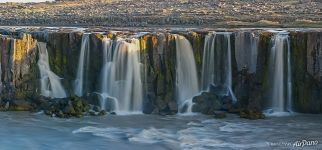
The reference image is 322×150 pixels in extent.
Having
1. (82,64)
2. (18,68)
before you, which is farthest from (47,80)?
(82,64)

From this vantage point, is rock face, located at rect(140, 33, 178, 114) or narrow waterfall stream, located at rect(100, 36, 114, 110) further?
narrow waterfall stream, located at rect(100, 36, 114, 110)

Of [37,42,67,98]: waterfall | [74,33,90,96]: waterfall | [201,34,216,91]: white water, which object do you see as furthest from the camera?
[74,33,90,96]: waterfall

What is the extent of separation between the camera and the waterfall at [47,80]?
2998 centimetres

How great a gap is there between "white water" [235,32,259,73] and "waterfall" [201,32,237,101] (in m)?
0.44

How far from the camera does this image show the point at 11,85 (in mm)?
29406

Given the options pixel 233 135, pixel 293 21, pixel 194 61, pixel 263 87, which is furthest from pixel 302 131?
pixel 293 21

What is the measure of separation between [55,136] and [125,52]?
7.43 metres

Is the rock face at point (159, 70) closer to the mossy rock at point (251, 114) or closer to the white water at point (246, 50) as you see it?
the white water at point (246, 50)

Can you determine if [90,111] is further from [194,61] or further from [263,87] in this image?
[263,87]

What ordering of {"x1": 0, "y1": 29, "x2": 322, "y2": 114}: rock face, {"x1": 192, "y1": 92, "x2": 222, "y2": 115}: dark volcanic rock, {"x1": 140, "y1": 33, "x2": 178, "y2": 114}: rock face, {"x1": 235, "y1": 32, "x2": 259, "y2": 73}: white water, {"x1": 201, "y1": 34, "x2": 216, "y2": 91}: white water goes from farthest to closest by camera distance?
{"x1": 201, "y1": 34, "x2": 216, "y2": 91}: white water, {"x1": 235, "y1": 32, "x2": 259, "y2": 73}: white water, {"x1": 140, "y1": 33, "x2": 178, "y2": 114}: rock face, {"x1": 0, "y1": 29, "x2": 322, "y2": 114}: rock face, {"x1": 192, "y1": 92, "x2": 222, "y2": 115}: dark volcanic rock

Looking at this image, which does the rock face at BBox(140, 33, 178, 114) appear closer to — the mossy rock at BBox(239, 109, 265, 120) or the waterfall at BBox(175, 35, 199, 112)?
the waterfall at BBox(175, 35, 199, 112)

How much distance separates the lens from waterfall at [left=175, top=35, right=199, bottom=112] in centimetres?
2928

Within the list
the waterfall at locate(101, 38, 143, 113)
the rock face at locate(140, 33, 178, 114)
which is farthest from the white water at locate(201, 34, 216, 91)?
the waterfall at locate(101, 38, 143, 113)

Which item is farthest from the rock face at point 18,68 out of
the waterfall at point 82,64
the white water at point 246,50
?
the white water at point 246,50
